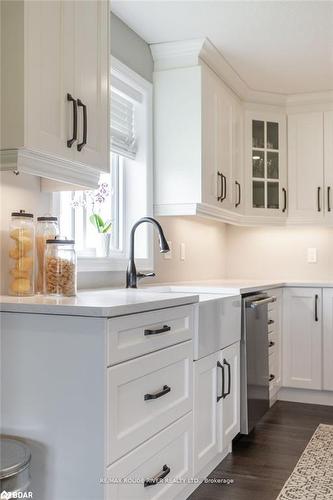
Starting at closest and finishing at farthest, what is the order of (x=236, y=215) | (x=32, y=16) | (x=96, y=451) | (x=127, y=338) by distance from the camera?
1. (x=96, y=451)
2. (x=127, y=338)
3. (x=32, y=16)
4. (x=236, y=215)

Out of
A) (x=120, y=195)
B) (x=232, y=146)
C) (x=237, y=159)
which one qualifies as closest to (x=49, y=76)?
(x=120, y=195)

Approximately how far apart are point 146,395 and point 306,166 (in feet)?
10.2

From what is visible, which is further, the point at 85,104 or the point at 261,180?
the point at 261,180

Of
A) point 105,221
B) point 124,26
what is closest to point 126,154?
point 105,221

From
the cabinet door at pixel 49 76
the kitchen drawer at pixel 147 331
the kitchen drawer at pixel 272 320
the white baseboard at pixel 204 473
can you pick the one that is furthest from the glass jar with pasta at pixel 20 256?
the kitchen drawer at pixel 272 320

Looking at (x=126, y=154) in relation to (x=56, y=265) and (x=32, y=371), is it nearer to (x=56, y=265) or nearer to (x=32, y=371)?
(x=56, y=265)

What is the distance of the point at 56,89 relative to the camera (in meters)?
1.92

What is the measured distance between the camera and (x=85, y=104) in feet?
6.93

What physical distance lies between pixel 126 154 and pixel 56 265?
4.45 feet

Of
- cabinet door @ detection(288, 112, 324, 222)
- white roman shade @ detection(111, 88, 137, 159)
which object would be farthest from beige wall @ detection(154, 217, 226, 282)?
cabinet door @ detection(288, 112, 324, 222)

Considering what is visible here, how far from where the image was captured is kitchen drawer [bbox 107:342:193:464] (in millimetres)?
1595

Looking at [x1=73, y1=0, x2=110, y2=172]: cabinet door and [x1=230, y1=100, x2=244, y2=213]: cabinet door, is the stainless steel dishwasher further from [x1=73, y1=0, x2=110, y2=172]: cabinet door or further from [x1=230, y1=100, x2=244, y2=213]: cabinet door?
[x1=73, y1=0, x2=110, y2=172]: cabinet door

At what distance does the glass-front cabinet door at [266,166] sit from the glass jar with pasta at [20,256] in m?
2.62

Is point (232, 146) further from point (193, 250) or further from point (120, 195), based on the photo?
point (120, 195)
